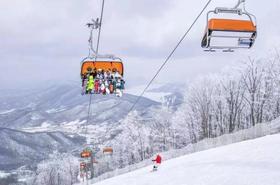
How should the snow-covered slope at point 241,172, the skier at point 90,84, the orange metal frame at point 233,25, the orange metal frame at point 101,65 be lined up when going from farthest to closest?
1. the skier at point 90,84
2. the orange metal frame at point 101,65
3. the snow-covered slope at point 241,172
4. the orange metal frame at point 233,25

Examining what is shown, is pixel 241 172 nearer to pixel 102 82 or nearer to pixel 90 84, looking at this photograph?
pixel 102 82

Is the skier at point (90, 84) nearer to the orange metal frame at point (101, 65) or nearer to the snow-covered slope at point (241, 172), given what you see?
the orange metal frame at point (101, 65)

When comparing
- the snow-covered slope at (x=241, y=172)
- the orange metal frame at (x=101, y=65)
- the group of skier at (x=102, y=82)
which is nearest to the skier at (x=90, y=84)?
the group of skier at (x=102, y=82)

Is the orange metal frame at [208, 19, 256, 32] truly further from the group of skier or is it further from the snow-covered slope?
the group of skier

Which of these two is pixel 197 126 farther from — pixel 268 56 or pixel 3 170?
A: pixel 3 170

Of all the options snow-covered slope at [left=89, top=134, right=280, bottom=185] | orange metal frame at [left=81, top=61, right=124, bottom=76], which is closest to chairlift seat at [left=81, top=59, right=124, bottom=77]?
orange metal frame at [left=81, top=61, right=124, bottom=76]

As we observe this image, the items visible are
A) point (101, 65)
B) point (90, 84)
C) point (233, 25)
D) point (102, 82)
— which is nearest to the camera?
point (233, 25)

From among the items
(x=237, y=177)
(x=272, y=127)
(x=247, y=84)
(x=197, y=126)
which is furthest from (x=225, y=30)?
(x=197, y=126)

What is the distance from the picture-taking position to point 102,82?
15.8m

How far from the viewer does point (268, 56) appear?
47031 millimetres

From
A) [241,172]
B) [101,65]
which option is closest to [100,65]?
[101,65]

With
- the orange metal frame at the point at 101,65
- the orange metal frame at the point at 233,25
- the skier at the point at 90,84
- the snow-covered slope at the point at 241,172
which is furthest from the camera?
the skier at the point at 90,84

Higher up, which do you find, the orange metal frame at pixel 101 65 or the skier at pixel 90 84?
the orange metal frame at pixel 101 65

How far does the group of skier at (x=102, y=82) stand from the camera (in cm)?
1545
